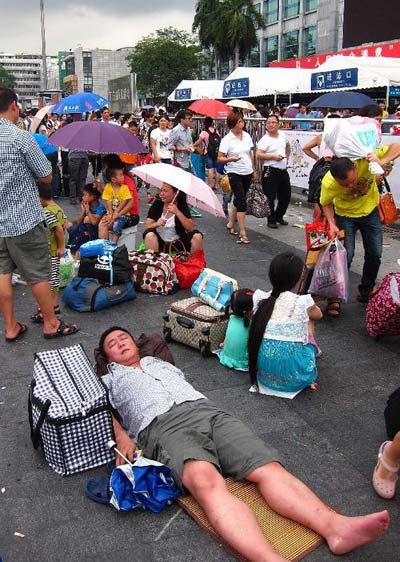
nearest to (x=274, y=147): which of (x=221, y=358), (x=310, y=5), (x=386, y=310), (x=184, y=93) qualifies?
(x=386, y=310)

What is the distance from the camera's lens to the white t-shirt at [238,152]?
8.48 metres

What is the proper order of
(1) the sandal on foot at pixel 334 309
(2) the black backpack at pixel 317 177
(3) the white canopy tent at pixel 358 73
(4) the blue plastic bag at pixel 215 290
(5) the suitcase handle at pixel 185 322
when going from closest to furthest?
(5) the suitcase handle at pixel 185 322 < (4) the blue plastic bag at pixel 215 290 < (1) the sandal on foot at pixel 334 309 < (2) the black backpack at pixel 317 177 < (3) the white canopy tent at pixel 358 73

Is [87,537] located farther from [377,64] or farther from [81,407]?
[377,64]

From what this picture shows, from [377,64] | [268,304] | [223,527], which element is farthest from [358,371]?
[377,64]

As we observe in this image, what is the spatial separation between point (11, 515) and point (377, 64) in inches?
624

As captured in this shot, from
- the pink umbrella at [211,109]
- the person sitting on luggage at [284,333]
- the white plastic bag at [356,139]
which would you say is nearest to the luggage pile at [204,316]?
the person sitting on luggage at [284,333]

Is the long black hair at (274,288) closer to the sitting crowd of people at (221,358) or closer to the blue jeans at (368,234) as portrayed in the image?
the sitting crowd of people at (221,358)

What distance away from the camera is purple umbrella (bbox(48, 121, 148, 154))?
6.67 meters

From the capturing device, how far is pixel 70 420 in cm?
312

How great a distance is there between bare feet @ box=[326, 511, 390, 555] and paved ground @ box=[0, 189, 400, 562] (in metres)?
0.07

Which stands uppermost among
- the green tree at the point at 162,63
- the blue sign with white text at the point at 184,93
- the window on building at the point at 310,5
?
the window on building at the point at 310,5

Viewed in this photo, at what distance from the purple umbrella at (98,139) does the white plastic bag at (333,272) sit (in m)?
2.79

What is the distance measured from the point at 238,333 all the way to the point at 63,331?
5.75 ft

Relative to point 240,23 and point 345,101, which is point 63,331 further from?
point 240,23
